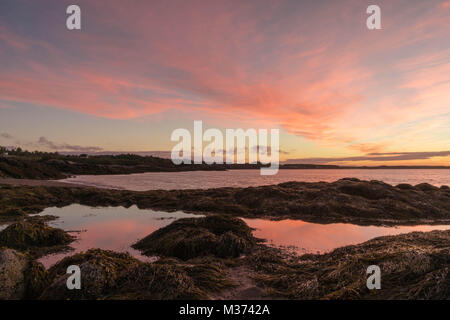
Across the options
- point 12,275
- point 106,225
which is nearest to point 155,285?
point 12,275

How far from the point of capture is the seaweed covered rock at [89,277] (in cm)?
714

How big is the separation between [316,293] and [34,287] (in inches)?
367

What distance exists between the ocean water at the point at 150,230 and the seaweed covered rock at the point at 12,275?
3.11 metres

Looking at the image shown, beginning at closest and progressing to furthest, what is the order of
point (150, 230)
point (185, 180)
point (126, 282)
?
point (126, 282), point (150, 230), point (185, 180)

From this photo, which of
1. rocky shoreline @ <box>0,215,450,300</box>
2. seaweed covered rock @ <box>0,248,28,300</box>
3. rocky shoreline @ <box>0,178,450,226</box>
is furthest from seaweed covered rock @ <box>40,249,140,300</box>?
rocky shoreline @ <box>0,178,450,226</box>

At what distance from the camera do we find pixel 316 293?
7.77 m

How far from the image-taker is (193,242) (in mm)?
12945

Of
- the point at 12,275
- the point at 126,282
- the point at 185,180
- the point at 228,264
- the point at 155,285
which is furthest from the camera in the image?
the point at 185,180

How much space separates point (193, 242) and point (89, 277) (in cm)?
608

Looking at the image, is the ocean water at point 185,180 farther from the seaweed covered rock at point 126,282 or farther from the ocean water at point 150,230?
the seaweed covered rock at point 126,282

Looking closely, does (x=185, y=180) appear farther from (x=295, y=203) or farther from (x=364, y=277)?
(x=364, y=277)

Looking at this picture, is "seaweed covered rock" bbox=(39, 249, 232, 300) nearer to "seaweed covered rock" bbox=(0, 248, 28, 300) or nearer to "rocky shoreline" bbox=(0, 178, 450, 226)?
"seaweed covered rock" bbox=(0, 248, 28, 300)

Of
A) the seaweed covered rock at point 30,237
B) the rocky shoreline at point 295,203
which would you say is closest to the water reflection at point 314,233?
the rocky shoreline at point 295,203
